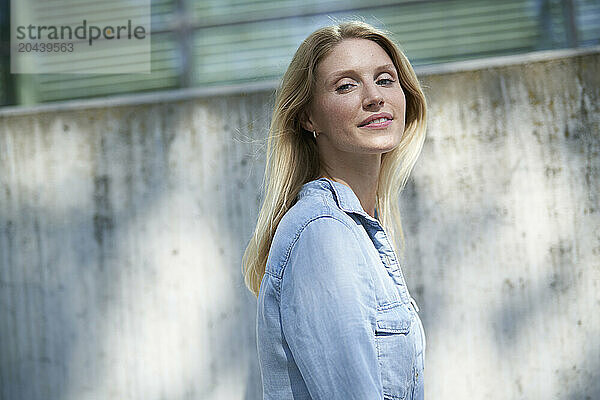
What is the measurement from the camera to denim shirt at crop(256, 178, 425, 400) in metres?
1.06

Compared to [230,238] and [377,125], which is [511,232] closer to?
[230,238]

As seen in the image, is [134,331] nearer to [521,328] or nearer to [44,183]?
[44,183]

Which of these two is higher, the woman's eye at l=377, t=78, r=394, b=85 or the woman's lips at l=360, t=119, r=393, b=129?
the woman's eye at l=377, t=78, r=394, b=85

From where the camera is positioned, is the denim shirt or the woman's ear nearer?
the denim shirt

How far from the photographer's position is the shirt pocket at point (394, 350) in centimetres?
119

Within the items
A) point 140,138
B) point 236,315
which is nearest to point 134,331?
point 236,315

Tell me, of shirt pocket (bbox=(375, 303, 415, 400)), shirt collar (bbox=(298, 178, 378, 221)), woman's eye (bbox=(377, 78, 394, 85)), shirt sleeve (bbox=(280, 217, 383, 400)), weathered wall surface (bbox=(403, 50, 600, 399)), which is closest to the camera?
shirt sleeve (bbox=(280, 217, 383, 400))

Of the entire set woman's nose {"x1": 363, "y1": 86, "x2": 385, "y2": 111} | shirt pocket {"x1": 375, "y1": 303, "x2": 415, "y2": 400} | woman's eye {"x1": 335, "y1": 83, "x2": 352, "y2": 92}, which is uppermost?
woman's eye {"x1": 335, "y1": 83, "x2": 352, "y2": 92}

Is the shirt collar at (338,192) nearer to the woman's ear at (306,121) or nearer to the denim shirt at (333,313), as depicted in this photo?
the denim shirt at (333,313)

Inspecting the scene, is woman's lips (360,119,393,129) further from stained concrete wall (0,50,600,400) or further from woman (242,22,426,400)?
stained concrete wall (0,50,600,400)

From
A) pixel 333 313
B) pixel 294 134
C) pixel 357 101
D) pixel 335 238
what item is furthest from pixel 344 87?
pixel 333 313

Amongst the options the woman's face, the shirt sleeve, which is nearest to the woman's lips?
the woman's face

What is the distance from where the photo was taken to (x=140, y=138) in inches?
117

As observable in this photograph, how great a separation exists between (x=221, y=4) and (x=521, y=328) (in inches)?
81.6
